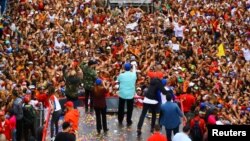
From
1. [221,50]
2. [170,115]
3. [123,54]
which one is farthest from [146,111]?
[221,50]

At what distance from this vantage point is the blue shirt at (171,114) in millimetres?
17266

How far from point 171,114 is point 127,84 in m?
1.93

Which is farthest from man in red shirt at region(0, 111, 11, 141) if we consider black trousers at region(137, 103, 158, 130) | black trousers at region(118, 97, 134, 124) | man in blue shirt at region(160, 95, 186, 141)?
man in blue shirt at region(160, 95, 186, 141)

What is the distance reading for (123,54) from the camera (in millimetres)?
25812

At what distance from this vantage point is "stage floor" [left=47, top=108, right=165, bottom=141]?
60.6ft

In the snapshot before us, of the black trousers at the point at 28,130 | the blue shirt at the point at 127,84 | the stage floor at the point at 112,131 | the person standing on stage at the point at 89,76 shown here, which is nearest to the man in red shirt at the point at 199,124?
the stage floor at the point at 112,131

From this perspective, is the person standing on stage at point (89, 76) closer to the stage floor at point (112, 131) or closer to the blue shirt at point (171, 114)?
the stage floor at point (112, 131)

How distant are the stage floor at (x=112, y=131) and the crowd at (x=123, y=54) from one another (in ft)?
0.89

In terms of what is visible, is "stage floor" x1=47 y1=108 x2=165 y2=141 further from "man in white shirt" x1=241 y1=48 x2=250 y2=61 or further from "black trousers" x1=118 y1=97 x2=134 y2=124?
"man in white shirt" x1=241 y1=48 x2=250 y2=61

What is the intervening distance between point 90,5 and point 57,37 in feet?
14.6

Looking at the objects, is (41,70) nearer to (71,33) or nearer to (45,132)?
(71,33)

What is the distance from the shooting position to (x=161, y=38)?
28141 mm

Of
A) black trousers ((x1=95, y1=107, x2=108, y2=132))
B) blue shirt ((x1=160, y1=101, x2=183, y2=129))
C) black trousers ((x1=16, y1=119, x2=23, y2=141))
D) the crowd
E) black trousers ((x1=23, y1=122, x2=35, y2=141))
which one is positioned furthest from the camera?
the crowd

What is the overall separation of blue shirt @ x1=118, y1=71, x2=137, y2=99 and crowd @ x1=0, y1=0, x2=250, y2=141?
6cm
